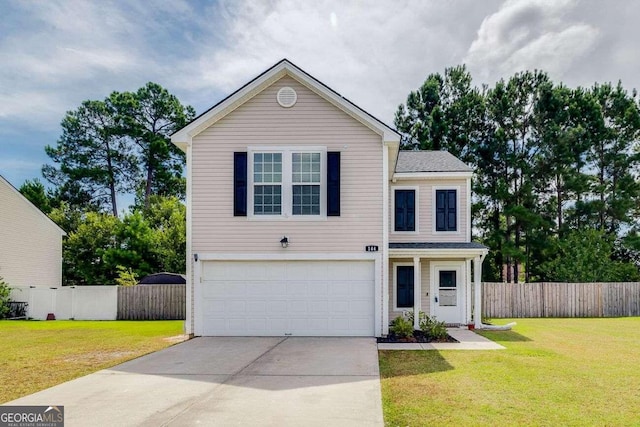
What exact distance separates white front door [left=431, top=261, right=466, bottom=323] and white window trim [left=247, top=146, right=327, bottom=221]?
5.21 meters

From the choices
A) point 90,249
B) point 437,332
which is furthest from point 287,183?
point 90,249

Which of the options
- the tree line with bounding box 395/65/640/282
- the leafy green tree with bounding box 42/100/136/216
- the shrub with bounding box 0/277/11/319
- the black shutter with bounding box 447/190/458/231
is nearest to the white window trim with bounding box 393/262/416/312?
the black shutter with bounding box 447/190/458/231

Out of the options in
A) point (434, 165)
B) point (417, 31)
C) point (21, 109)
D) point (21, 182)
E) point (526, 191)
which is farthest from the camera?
point (21, 182)

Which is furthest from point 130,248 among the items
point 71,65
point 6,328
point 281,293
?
point 281,293

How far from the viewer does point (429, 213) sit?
1592cm

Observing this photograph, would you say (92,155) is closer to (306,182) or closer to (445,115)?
(445,115)

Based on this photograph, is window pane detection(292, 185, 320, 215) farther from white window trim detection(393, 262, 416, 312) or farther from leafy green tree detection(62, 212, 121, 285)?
leafy green tree detection(62, 212, 121, 285)

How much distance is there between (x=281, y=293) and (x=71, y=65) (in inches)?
909

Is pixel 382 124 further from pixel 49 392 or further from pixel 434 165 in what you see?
pixel 49 392

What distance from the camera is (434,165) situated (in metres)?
16.5

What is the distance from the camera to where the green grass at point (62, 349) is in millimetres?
7766

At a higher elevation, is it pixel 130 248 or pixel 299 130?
pixel 299 130

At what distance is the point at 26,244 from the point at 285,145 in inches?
703

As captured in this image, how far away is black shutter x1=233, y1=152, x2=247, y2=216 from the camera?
12.6 meters
